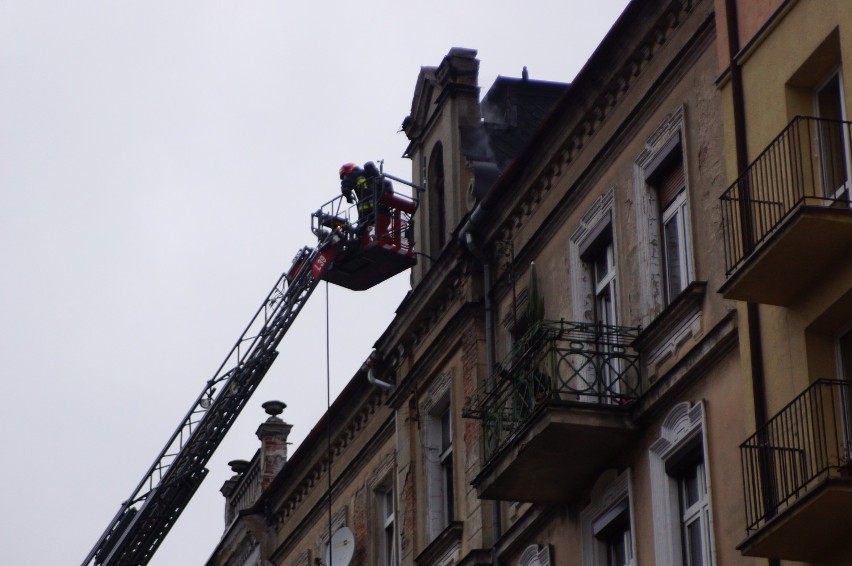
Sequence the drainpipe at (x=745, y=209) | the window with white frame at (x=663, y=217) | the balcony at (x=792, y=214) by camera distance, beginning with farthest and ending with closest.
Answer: the window with white frame at (x=663, y=217)
the drainpipe at (x=745, y=209)
the balcony at (x=792, y=214)

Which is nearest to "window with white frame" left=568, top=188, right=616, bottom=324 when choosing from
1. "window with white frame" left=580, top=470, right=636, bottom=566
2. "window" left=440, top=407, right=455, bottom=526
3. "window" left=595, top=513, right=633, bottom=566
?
"window with white frame" left=580, top=470, right=636, bottom=566

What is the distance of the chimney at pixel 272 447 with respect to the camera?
3231cm

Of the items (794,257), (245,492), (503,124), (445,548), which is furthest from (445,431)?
(794,257)

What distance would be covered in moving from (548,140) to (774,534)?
8499 mm

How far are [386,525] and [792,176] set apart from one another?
13.1 metres

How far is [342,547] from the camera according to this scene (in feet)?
89.4

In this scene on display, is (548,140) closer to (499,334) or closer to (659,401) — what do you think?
(499,334)

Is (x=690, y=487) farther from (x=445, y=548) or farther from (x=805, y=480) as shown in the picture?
(x=445, y=548)

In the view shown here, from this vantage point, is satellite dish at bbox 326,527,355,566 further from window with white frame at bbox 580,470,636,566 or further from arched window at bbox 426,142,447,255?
window with white frame at bbox 580,470,636,566

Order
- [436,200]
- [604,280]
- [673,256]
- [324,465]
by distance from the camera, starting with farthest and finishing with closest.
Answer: [324,465] → [436,200] → [604,280] → [673,256]

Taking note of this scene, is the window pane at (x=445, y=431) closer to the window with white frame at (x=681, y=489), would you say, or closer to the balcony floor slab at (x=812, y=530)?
the window with white frame at (x=681, y=489)

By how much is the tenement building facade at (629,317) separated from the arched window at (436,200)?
3 cm

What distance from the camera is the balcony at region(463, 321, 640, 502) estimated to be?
60.1ft

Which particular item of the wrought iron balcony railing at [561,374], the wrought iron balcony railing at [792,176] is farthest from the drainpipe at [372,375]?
the wrought iron balcony railing at [792,176]
